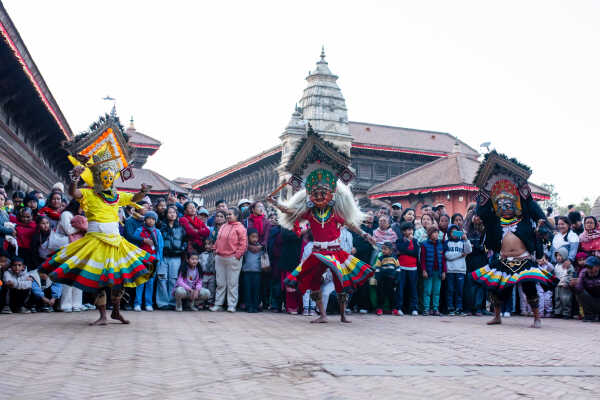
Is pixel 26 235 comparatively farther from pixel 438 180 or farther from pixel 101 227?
pixel 438 180

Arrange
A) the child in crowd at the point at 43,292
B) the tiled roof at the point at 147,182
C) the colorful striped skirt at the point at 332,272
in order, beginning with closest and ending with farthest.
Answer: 1. the colorful striped skirt at the point at 332,272
2. the child in crowd at the point at 43,292
3. the tiled roof at the point at 147,182

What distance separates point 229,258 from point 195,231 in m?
0.87

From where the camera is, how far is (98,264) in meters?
8.25

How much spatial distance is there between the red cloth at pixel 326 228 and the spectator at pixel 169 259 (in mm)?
3316

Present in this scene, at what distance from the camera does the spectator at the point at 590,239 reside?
12.3 m

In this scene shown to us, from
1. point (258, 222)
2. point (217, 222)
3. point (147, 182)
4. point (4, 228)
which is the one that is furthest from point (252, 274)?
point (147, 182)

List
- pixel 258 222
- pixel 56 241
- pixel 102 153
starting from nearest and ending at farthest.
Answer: pixel 102 153, pixel 56 241, pixel 258 222

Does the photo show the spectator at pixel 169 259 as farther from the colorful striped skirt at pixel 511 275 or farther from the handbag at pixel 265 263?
the colorful striped skirt at pixel 511 275

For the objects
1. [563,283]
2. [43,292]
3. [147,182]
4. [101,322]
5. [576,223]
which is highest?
[147,182]

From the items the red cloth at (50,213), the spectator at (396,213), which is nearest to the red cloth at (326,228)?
the red cloth at (50,213)

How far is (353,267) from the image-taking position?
9.62 meters

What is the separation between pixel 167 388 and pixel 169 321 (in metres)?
4.98

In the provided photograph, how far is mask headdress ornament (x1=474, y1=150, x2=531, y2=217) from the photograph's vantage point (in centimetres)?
1023

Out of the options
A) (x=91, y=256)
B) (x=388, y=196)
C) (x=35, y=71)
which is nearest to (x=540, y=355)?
(x=91, y=256)
